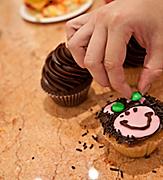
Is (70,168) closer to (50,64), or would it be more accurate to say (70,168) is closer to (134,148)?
(134,148)

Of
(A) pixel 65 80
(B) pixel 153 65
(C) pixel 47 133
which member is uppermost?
(B) pixel 153 65

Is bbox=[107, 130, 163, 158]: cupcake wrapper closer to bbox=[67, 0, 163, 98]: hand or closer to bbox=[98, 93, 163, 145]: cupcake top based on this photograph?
bbox=[98, 93, 163, 145]: cupcake top

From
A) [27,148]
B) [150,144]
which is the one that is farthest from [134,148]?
[27,148]

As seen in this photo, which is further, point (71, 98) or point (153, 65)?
point (71, 98)

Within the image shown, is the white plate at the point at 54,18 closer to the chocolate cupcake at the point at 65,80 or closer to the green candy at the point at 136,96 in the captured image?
the chocolate cupcake at the point at 65,80

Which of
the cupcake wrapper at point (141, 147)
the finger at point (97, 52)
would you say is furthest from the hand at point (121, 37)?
the cupcake wrapper at point (141, 147)

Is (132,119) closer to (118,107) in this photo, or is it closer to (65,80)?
(118,107)

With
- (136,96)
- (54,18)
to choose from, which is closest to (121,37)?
(136,96)

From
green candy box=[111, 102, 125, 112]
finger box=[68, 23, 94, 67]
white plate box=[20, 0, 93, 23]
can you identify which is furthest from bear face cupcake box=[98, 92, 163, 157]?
white plate box=[20, 0, 93, 23]
